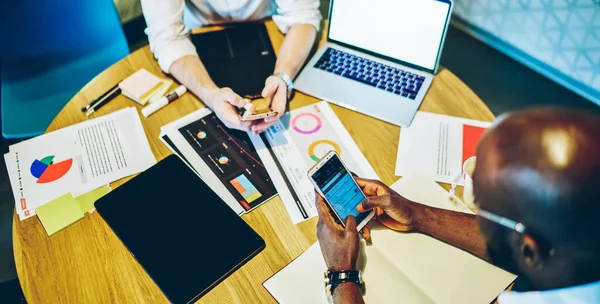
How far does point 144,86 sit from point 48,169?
352 mm

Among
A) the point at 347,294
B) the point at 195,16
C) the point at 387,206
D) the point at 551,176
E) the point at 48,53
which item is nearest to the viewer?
the point at 551,176

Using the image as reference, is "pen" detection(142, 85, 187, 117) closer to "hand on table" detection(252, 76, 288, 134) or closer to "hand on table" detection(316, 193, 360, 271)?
"hand on table" detection(252, 76, 288, 134)

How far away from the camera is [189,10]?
4.99 feet

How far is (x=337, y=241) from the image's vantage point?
93cm

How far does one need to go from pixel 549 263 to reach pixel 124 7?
2.49 m

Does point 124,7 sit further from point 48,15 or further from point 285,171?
point 285,171

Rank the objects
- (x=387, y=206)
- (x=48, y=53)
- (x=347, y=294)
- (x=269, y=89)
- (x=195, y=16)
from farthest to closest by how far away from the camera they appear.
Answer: (x=48, y=53) < (x=195, y=16) < (x=269, y=89) < (x=387, y=206) < (x=347, y=294)

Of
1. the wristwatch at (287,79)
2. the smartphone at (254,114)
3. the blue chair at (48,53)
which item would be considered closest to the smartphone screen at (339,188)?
the smartphone at (254,114)

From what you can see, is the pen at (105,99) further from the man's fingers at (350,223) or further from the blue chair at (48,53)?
the man's fingers at (350,223)

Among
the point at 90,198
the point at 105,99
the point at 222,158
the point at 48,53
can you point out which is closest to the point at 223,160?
the point at 222,158

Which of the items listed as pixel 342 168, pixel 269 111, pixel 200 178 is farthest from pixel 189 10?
pixel 342 168

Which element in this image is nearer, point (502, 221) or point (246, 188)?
point (502, 221)

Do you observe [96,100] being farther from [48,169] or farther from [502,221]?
[502,221]

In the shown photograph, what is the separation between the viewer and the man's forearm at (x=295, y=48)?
4.33 feet
